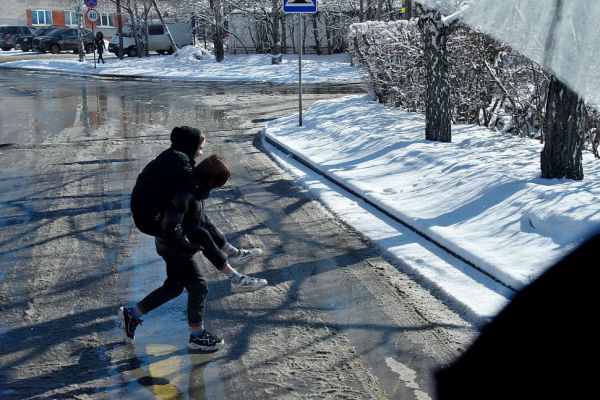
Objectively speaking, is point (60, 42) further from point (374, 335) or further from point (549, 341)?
point (549, 341)

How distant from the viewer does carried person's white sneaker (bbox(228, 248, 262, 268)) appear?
667cm

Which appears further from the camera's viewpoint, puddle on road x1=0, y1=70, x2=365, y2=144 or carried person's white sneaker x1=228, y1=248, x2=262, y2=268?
puddle on road x1=0, y1=70, x2=365, y2=144

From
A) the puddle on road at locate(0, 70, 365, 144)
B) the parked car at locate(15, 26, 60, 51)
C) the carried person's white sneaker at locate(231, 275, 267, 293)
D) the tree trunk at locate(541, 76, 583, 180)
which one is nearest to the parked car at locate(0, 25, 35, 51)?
the parked car at locate(15, 26, 60, 51)

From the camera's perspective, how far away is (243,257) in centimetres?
670

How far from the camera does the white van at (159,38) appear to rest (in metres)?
46.4

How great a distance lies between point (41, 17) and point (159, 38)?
3221 centimetres

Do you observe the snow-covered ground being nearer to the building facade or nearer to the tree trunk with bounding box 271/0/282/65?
the tree trunk with bounding box 271/0/282/65

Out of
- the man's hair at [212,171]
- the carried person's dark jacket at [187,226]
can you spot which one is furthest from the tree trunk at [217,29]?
the man's hair at [212,171]

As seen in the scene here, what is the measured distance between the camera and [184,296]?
6059mm

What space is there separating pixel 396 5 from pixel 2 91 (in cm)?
2449

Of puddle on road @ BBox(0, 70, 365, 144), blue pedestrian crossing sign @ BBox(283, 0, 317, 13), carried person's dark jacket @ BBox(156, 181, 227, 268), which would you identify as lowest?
puddle on road @ BBox(0, 70, 365, 144)

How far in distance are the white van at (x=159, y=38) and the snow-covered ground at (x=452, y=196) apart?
32.7 metres

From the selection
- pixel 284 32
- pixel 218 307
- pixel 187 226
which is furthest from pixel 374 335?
pixel 284 32

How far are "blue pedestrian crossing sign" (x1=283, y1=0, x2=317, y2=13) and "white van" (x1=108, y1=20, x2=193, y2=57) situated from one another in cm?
3386
